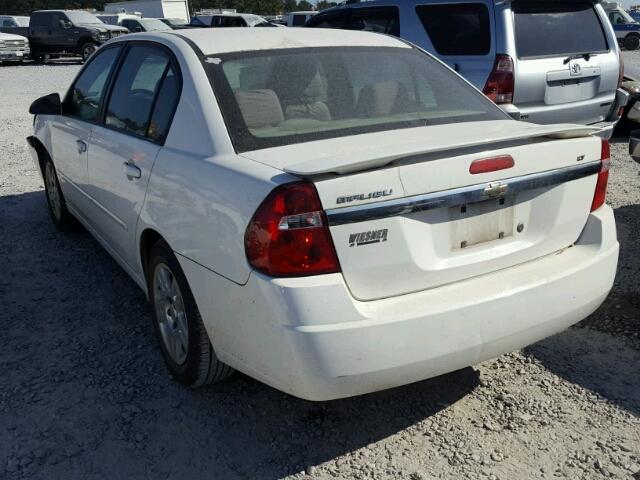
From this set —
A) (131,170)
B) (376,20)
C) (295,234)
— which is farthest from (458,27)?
(295,234)

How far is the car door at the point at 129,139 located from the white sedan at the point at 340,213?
0.8 inches

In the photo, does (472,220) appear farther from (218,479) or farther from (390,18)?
(390,18)

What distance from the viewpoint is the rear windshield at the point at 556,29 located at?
242 inches

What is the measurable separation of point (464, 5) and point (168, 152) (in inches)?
173

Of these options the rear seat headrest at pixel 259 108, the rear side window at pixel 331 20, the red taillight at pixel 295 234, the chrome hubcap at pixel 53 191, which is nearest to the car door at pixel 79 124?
the chrome hubcap at pixel 53 191

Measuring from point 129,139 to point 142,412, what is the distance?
139 cm

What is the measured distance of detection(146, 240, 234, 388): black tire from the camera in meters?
2.88

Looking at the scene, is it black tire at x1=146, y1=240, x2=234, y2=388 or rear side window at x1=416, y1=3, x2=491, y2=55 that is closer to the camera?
black tire at x1=146, y1=240, x2=234, y2=388

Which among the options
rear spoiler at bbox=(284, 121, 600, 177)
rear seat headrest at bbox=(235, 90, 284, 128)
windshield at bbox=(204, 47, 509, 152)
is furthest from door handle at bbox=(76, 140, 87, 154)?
rear spoiler at bbox=(284, 121, 600, 177)

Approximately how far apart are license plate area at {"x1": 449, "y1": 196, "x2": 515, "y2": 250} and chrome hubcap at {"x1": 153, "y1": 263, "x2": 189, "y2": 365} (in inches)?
50.0

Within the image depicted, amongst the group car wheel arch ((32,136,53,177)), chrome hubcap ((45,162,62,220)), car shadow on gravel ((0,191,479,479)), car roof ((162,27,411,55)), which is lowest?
car shadow on gravel ((0,191,479,479))

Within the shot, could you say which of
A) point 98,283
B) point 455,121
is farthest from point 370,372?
point 98,283

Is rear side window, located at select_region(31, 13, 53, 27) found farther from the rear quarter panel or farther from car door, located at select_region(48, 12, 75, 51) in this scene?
the rear quarter panel

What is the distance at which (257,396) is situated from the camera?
10.2 feet
